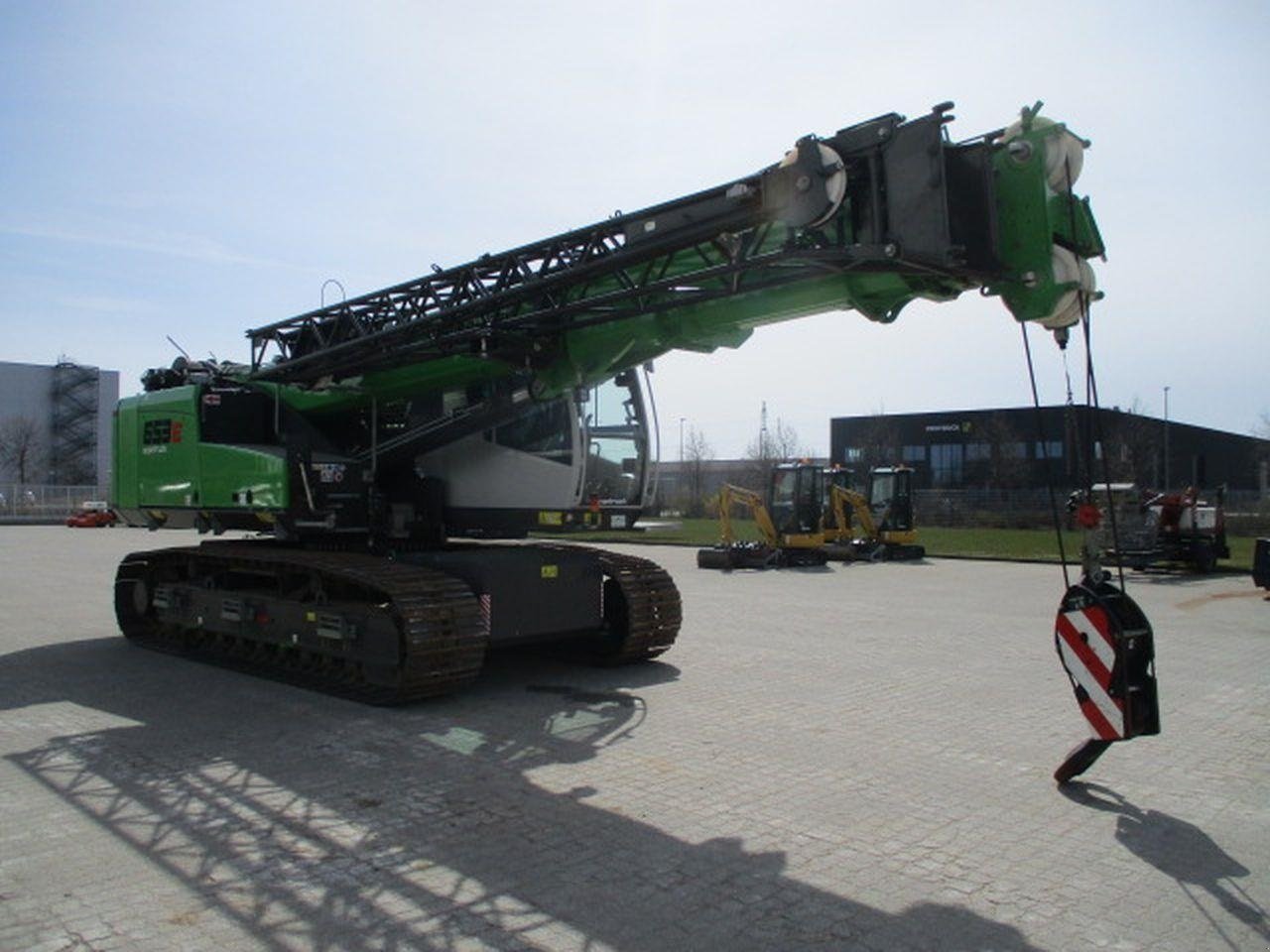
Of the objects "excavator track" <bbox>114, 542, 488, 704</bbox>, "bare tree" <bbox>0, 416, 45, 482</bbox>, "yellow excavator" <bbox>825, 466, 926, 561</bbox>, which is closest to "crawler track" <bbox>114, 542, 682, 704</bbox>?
"excavator track" <bbox>114, 542, 488, 704</bbox>

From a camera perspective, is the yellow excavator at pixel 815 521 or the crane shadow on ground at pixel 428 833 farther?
the yellow excavator at pixel 815 521

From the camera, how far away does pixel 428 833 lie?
5.32m

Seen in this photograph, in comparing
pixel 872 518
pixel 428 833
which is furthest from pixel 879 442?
pixel 428 833

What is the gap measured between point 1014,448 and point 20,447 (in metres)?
64.8

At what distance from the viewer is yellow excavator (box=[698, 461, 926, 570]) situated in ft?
80.9

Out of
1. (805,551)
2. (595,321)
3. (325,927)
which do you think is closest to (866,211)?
(595,321)

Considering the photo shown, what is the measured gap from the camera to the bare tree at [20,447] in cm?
7256

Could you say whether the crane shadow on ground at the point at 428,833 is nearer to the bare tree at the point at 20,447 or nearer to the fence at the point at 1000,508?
the fence at the point at 1000,508

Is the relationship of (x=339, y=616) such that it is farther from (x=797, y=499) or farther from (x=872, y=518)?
(x=872, y=518)

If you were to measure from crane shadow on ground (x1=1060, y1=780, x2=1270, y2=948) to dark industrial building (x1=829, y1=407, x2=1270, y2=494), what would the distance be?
46.1 meters

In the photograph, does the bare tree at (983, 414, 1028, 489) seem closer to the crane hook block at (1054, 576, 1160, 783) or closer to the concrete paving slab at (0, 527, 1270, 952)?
the concrete paving slab at (0, 527, 1270, 952)

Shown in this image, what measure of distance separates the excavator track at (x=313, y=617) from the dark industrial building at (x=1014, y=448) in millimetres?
45248

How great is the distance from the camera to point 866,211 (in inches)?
225

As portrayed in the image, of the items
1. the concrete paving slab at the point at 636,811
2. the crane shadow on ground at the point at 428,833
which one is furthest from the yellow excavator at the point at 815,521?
the crane shadow on ground at the point at 428,833
